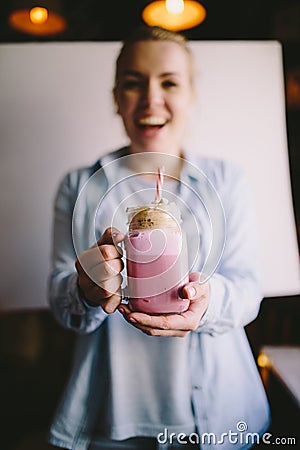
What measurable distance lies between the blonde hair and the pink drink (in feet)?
0.80

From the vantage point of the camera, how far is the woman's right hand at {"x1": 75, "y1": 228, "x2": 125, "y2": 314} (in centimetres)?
63

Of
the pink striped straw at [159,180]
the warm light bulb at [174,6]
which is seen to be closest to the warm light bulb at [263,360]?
the pink striped straw at [159,180]

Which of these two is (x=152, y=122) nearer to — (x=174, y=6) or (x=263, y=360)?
(x=174, y=6)

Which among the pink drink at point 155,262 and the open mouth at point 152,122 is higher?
the open mouth at point 152,122

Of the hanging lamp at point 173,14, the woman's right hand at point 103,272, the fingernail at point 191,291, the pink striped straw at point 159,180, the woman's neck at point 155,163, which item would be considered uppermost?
the hanging lamp at point 173,14

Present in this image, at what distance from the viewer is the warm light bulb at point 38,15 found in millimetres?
759

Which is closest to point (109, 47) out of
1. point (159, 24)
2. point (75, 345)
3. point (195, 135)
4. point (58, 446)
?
point (159, 24)

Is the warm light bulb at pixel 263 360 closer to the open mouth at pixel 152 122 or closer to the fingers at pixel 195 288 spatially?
the fingers at pixel 195 288

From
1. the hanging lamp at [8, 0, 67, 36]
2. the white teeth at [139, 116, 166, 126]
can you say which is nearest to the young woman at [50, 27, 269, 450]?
the white teeth at [139, 116, 166, 126]

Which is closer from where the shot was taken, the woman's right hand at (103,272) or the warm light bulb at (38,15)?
the woman's right hand at (103,272)

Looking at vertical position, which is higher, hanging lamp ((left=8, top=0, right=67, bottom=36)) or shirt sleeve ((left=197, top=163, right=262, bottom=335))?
hanging lamp ((left=8, top=0, right=67, bottom=36))

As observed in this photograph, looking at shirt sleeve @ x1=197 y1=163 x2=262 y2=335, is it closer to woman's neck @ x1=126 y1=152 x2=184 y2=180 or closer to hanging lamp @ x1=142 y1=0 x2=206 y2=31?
woman's neck @ x1=126 y1=152 x2=184 y2=180

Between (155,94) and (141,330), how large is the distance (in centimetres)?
33

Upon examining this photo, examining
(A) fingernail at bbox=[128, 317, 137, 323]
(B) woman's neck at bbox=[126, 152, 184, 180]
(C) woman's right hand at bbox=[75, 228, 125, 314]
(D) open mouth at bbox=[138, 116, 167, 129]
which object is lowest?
(A) fingernail at bbox=[128, 317, 137, 323]
